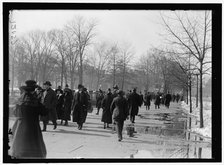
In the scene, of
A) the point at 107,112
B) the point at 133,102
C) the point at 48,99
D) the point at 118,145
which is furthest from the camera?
the point at 133,102

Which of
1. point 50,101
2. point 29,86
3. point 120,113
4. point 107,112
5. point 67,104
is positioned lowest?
point 107,112

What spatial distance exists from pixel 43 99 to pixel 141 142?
13.7 ft

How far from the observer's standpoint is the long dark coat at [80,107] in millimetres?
13406

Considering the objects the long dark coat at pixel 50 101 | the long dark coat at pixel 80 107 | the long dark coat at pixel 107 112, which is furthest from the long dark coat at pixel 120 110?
A: the long dark coat at pixel 107 112

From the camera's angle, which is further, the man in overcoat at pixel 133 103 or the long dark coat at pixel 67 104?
the man in overcoat at pixel 133 103

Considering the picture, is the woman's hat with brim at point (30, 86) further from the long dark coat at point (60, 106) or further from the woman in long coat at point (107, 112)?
the long dark coat at point (60, 106)

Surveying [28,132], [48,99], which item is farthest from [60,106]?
[28,132]

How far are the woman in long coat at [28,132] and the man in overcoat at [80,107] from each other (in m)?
5.97

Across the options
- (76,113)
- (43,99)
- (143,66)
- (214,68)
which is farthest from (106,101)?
(143,66)

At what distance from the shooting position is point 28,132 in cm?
728

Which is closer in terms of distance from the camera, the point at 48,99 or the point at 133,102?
the point at 48,99

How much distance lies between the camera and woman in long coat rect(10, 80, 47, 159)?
7.23 metres

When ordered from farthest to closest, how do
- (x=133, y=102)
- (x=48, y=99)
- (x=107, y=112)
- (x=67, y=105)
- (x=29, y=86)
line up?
(x=133, y=102) → (x=67, y=105) → (x=107, y=112) → (x=48, y=99) → (x=29, y=86)

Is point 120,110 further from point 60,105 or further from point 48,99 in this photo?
point 60,105
